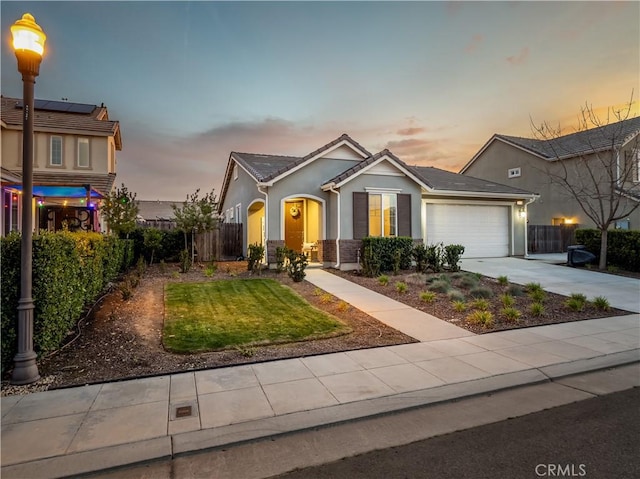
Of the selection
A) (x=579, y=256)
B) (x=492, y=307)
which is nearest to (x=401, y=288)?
(x=492, y=307)

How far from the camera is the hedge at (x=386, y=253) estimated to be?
13.4 metres

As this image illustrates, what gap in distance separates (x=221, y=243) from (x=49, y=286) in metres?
12.3

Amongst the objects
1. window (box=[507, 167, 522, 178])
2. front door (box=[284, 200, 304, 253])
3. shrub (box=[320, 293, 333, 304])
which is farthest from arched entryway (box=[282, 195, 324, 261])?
window (box=[507, 167, 522, 178])

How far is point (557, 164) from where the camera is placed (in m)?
23.5

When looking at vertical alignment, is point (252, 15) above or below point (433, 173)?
above

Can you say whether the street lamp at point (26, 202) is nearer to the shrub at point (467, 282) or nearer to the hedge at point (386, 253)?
the hedge at point (386, 253)

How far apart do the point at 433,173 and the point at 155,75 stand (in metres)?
14.9

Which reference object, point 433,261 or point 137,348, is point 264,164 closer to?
point 433,261

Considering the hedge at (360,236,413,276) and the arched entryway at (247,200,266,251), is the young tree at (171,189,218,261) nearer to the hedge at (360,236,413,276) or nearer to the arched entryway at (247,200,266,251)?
the arched entryway at (247,200,266,251)

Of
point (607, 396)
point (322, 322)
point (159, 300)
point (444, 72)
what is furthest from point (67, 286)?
point (444, 72)

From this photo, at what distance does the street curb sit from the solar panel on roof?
24077 millimetres

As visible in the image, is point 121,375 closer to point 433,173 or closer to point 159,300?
point 159,300

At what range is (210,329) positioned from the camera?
686cm

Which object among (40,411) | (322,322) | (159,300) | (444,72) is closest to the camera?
(40,411)
